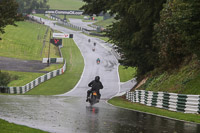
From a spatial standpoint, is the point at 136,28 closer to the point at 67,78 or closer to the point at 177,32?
the point at 177,32

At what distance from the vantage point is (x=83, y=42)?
110312mm

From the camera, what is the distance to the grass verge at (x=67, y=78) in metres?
51.6

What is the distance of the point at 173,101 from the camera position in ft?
62.8

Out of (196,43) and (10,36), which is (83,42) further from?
(196,43)

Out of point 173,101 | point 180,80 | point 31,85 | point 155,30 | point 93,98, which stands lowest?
point 31,85

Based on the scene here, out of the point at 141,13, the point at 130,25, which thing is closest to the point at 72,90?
A: the point at 130,25

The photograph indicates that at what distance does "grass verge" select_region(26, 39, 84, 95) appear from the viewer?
169 feet

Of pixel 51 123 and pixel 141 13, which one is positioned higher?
pixel 141 13

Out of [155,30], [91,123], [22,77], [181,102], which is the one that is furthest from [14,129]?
[22,77]

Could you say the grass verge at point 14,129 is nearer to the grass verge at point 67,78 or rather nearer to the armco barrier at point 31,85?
the armco barrier at point 31,85

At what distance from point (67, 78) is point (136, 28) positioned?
3116cm

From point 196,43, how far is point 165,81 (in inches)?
239

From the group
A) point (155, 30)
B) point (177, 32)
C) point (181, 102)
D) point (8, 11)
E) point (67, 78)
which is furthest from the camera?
point (67, 78)

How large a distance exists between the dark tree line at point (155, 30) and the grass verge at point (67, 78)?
17.8 m
